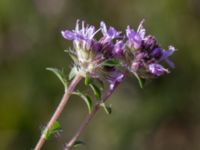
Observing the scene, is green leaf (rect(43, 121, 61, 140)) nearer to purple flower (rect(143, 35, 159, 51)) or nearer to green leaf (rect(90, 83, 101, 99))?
green leaf (rect(90, 83, 101, 99))

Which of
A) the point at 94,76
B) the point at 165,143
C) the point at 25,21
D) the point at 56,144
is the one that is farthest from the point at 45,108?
the point at 94,76

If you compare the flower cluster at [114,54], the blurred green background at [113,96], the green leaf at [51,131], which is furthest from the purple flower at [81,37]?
the blurred green background at [113,96]

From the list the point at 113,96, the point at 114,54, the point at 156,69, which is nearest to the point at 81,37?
the point at 114,54

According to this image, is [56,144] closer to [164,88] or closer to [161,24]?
[164,88]

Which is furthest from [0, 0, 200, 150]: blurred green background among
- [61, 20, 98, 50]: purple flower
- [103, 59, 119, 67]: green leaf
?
[103, 59, 119, 67]: green leaf

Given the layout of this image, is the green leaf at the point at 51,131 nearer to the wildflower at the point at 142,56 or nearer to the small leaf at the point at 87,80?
the small leaf at the point at 87,80
